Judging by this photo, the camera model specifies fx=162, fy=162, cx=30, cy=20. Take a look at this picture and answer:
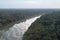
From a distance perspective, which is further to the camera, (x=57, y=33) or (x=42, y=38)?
(x=57, y=33)

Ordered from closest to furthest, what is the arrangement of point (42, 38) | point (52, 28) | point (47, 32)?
point (42, 38), point (47, 32), point (52, 28)

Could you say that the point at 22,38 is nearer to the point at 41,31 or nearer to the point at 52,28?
the point at 41,31

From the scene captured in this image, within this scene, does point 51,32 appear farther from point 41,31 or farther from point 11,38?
point 11,38

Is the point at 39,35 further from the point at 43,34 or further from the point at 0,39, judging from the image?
the point at 0,39

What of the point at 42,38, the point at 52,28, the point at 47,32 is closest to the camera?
the point at 42,38

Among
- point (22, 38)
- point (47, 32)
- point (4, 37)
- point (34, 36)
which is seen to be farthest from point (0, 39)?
point (47, 32)

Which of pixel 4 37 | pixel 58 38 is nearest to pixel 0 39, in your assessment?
pixel 4 37

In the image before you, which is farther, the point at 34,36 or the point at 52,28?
the point at 52,28

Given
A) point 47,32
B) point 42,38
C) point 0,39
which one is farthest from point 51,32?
point 0,39
